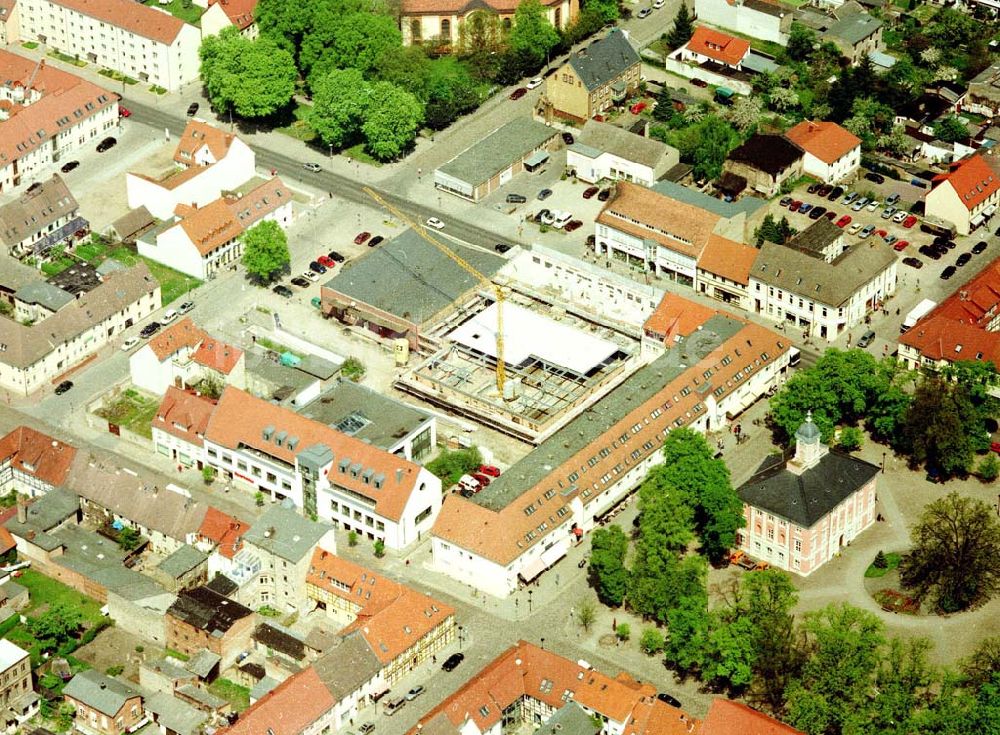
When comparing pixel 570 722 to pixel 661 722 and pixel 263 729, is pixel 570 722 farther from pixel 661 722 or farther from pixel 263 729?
pixel 263 729

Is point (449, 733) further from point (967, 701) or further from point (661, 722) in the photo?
point (967, 701)

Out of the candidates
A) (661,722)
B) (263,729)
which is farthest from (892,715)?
(263,729)

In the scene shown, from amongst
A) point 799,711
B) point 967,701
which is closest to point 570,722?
point 799,711

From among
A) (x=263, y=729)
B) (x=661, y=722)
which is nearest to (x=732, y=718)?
(x=661, y=722)

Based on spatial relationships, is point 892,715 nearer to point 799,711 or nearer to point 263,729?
point 799,711
